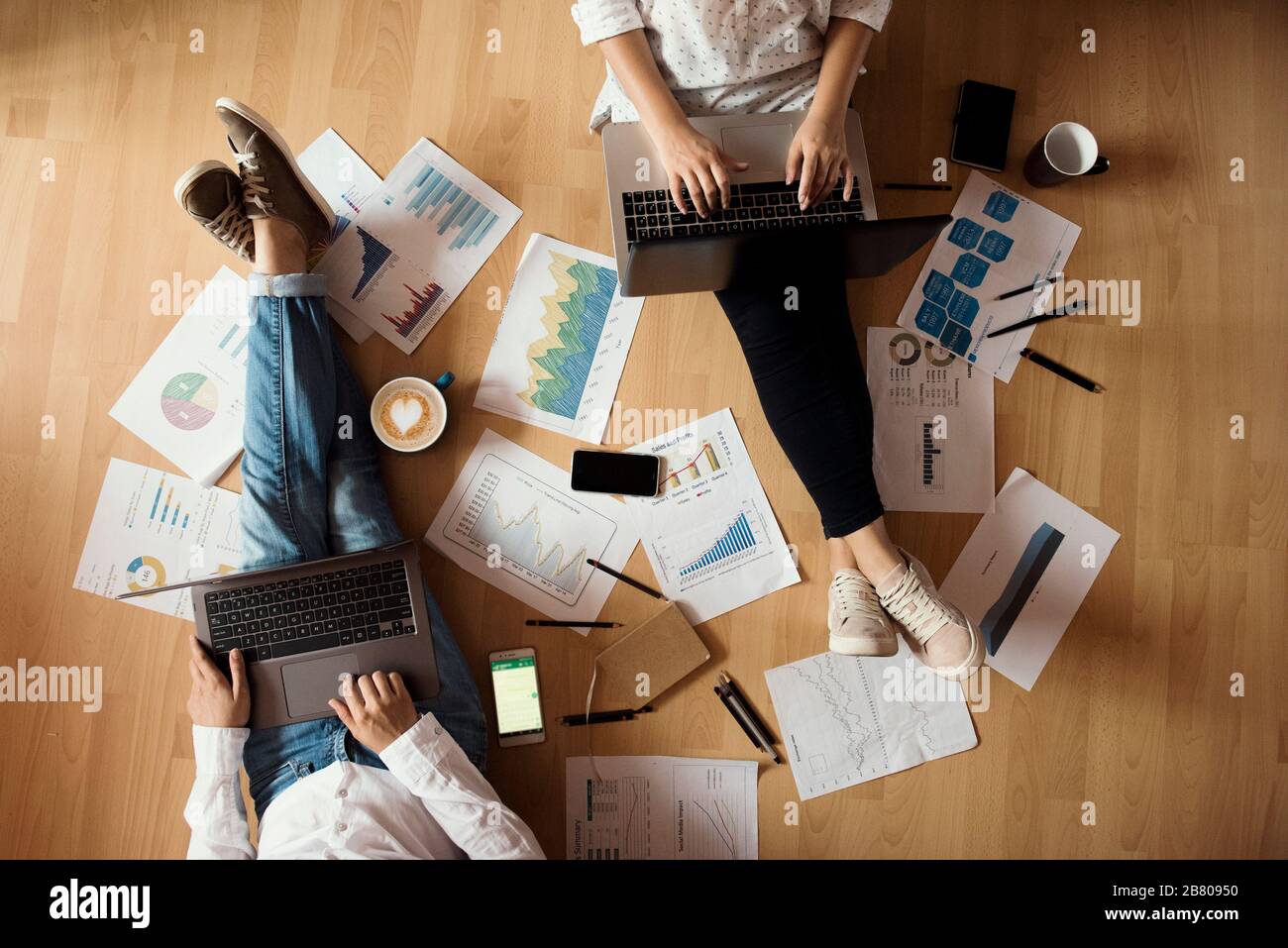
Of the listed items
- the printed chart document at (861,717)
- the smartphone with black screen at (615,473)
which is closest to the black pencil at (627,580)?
the smartphone with black screen at (615,473)

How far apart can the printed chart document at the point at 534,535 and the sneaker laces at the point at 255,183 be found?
0.56m

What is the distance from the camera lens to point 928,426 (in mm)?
1394

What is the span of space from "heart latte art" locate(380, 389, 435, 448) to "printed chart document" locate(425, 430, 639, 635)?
10cm

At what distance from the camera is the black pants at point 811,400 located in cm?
127

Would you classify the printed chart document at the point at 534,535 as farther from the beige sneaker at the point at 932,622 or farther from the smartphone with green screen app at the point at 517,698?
the beige sneaker at the point at 932,622

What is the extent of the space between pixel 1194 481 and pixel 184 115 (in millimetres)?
1945

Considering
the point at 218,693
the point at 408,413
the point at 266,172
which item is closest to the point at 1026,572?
the point at 408,413

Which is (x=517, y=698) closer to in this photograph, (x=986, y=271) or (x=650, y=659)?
(x=650, y=659)

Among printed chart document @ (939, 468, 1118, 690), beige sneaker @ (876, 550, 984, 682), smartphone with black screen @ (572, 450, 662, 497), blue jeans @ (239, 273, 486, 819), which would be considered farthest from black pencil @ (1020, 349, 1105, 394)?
blue jeans @ (239, 273, 486, 819)

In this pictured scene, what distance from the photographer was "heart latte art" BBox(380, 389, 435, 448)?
1.32 metres

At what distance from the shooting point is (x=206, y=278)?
4.50 feet

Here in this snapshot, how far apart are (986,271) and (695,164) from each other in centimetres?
62

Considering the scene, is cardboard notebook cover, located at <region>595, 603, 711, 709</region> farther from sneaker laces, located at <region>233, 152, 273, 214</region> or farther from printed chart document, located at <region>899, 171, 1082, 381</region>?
sneaker laces, located at <region>233, 152, 273, 214</region>
